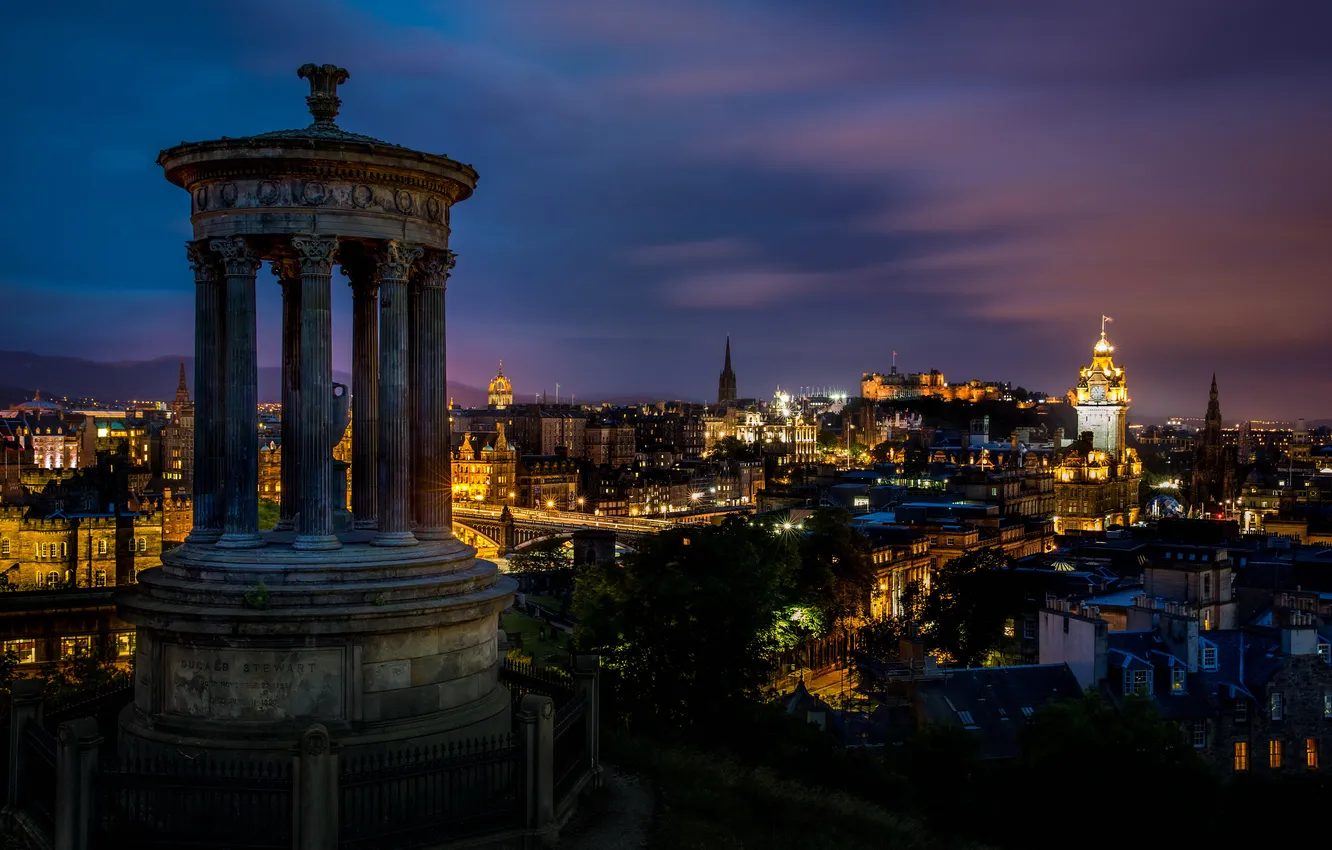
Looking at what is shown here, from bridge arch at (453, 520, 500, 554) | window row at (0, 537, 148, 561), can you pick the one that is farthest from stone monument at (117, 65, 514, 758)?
bridge arch at (453, 520, 500, 554)

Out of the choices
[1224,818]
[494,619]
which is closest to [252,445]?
[494,619]

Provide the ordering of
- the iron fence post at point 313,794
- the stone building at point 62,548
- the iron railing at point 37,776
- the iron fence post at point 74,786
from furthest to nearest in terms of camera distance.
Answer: the stone building at point 62,548
the iron railing at point 37,776
the iron fence post at point 74,786
the iron fence post at point 313,794

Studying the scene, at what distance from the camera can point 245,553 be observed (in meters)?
19.6

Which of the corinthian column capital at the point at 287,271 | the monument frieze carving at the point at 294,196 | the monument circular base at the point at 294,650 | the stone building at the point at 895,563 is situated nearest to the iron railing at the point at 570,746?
the monument circular base at the point at 294,650

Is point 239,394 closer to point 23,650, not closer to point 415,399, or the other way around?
point 415,399

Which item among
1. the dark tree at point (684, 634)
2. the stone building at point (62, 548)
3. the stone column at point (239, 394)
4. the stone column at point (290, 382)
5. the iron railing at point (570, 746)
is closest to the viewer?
the iron railing at point (570, 746)

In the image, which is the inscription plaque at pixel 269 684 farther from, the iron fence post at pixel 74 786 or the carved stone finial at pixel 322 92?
the carved stone finial at pixel 322 92

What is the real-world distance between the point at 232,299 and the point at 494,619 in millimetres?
7017

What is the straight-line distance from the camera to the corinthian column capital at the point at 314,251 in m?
20.2

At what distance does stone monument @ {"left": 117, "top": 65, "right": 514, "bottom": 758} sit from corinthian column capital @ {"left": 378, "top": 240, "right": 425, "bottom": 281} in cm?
3

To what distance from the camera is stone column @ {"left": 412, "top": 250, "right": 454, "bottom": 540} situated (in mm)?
21672

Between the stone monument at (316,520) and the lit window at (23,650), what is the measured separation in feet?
104

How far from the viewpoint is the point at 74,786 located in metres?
16.7

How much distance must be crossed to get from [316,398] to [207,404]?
2.11m
